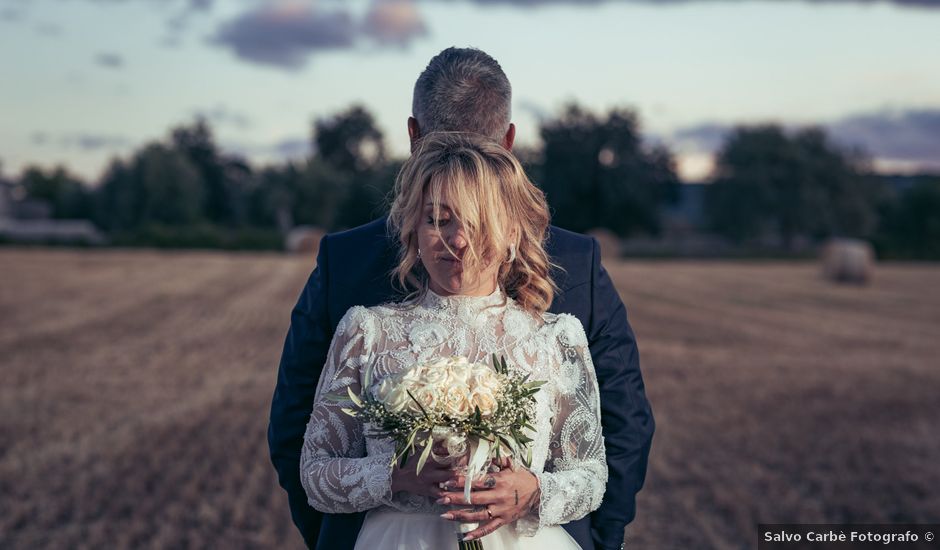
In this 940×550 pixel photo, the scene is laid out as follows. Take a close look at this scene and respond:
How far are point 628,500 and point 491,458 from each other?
757 millimetres

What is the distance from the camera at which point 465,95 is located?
127 inches

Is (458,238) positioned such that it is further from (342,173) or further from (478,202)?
(342,173)

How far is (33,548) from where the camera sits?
6688mm

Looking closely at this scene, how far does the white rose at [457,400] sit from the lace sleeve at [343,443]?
365mm

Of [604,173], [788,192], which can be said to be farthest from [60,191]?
[788,192]

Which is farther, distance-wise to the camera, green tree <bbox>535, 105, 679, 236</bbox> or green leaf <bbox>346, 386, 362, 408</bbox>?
green tree <bbox>535, 105, 679, 236</bbox>

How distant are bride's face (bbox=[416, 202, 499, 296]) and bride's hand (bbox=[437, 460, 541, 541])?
53 cm

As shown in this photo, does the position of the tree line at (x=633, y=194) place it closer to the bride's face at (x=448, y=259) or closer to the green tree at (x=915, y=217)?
the green tree at (x=915, y=217)

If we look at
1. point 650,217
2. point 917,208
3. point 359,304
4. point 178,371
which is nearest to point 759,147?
point 917,208

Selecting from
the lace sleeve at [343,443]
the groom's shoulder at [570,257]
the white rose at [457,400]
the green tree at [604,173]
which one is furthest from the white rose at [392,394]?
the green tree at [604,173]

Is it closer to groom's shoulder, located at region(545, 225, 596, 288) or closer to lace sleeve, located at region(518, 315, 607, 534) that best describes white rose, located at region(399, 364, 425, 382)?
lace sleeve, located at region(518, 315, 607, 534)

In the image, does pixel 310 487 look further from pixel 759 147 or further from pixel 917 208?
pixel 917 208

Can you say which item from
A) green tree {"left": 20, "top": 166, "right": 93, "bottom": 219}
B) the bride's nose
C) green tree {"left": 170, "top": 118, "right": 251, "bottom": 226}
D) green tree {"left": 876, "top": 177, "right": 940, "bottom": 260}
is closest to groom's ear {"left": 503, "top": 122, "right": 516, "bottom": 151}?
the bride's nose

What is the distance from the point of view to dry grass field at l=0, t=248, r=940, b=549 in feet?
24.2
